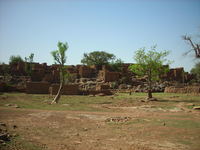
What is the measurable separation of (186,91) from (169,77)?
27.2 metres

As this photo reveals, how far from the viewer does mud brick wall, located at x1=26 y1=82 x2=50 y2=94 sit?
27641 mm

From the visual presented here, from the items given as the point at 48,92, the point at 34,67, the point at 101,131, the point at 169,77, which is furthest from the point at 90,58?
the point at 101,131

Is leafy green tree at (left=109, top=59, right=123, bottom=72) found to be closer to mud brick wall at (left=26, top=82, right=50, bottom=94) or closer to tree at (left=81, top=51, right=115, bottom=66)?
tree at (left=81, top=51, right=115, bottom=66)

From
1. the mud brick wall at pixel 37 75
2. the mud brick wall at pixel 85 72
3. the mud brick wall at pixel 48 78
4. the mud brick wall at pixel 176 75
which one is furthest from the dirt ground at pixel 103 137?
the mud brick wall at pixel 176 75

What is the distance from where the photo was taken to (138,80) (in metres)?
49.4

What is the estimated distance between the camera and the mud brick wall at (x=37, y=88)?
27641 mm

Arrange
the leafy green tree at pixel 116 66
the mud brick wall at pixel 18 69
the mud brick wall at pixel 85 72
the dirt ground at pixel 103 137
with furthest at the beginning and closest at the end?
the leafy green tree at pixel 116 66 → the mud brick wall at pixel 85 72 → the mud brick wall at pixel 18 69 → the dirt ground at pixel 103 137

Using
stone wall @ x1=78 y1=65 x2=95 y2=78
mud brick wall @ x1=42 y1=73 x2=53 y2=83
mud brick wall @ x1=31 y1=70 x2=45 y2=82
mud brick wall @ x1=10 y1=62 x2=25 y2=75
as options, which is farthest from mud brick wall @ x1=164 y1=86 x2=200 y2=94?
mud brick wall @ x1=10 y1=62 x2=25 y2=75

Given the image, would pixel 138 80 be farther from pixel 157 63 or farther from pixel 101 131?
pixel 101 131

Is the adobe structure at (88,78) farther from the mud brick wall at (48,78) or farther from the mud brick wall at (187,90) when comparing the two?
the mud brick wall at (187,90)

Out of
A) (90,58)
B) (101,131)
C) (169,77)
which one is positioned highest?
(90,58)

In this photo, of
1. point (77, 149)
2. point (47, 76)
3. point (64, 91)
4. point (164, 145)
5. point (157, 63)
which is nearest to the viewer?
point (77, 149)

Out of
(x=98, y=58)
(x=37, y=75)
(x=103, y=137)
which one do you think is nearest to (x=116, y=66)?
(x=98, y=58)

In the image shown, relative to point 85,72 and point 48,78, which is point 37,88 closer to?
point 48,78
